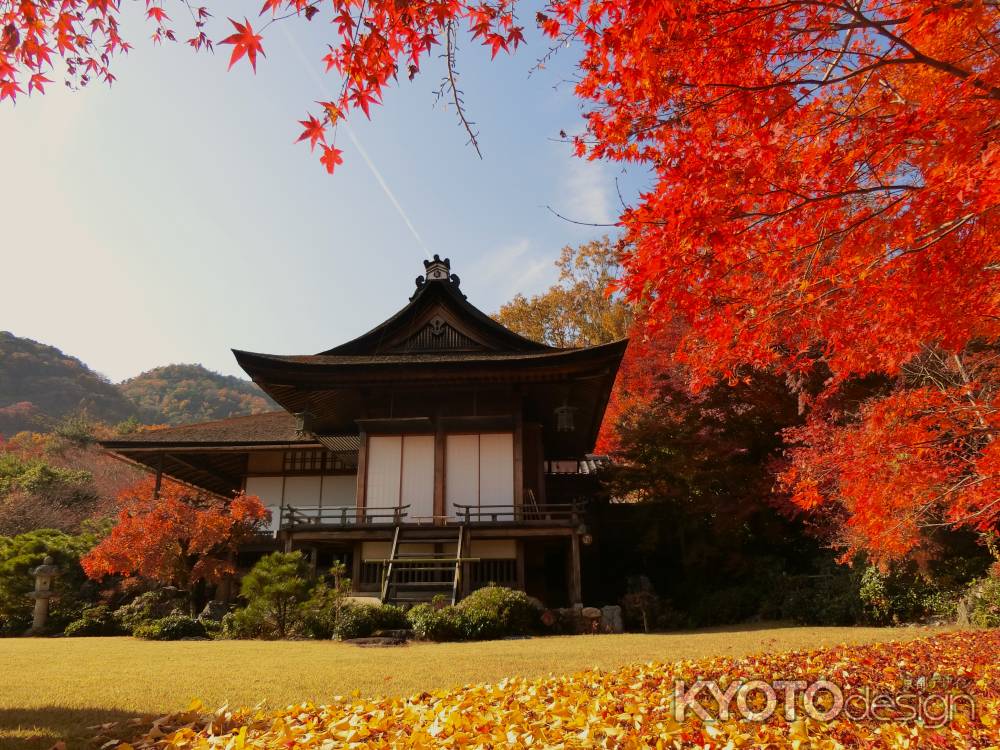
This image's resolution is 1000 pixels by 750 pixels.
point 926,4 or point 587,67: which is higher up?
point 587,67

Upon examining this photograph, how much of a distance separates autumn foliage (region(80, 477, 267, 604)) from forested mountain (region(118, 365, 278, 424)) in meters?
35.6

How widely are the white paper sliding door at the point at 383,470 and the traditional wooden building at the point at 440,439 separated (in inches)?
0.9

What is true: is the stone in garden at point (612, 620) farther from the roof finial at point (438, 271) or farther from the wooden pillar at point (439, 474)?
the roof finial at point (438, 271)

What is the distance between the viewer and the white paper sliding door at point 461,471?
1393 cm

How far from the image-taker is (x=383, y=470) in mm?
14289

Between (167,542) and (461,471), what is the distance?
5839mm

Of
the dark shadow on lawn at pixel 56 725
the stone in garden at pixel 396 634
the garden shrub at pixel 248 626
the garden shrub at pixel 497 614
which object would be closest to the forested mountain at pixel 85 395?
the garden shrub at pixel 248 626

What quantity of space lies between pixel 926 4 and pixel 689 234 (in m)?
1.96

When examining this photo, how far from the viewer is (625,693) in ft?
13.8

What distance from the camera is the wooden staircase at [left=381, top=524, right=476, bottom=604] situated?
39.7 feet

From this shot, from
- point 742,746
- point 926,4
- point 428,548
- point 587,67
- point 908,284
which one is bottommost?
point 742,746

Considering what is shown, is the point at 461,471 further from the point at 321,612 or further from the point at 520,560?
the point at 321,612

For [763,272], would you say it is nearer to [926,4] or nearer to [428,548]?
[926,4]

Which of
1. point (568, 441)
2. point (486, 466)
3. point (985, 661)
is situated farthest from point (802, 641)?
point (568, 441)
